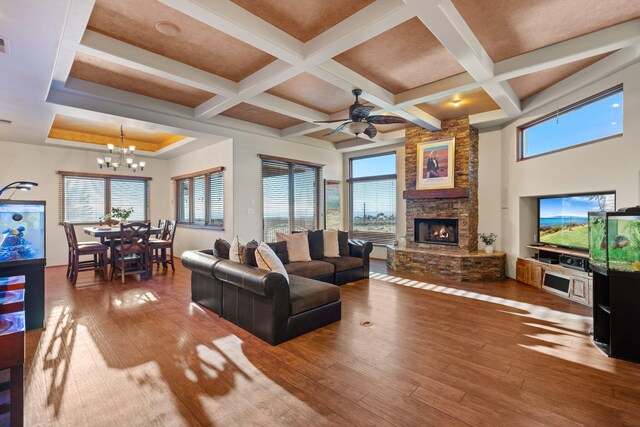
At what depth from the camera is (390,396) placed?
7.13 ft

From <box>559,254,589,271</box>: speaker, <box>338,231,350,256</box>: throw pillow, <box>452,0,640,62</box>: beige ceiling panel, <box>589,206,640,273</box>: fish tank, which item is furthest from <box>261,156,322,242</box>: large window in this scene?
<box>589,206,640,273</box>: fish tank

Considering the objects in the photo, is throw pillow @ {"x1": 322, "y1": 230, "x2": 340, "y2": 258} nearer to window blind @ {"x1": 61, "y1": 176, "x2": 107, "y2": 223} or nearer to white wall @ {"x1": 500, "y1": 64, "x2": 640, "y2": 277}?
white wall @ {"x1": 500, "y1": 64, "x2": 640, "y2": 277}

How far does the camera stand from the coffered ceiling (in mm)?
2803

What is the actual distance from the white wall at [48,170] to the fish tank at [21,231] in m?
4.80

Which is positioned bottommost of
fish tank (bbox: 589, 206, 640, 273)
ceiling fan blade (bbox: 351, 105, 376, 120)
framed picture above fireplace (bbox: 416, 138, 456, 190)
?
fish tank (bbox: 589, 206, 640, 273)

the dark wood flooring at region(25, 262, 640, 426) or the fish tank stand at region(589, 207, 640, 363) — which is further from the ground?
the fish tank stand at region(589, 207, 640, 363)

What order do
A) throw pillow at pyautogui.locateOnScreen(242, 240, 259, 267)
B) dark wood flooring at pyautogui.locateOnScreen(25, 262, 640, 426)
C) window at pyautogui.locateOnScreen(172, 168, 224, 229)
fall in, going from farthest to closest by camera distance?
1. window at pyautogui.locateOnScreen(172, 168, 224, 229)
2. throw pillow at pyautogui.locateOnScreen(242, 240, 259, 267)
3. dark wood flooring at pyautogui.locateOnScreen(25, 262, 640, 426)

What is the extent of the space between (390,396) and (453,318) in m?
1.90

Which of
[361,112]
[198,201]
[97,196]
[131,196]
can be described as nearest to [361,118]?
[361,112]

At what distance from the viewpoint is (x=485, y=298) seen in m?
4.54

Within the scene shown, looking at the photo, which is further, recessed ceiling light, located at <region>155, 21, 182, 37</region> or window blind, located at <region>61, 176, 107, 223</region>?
window blind, located at <region>61, 176, 107, 223</region>

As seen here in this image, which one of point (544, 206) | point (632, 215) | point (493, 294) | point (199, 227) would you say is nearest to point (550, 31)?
point (632, 215)

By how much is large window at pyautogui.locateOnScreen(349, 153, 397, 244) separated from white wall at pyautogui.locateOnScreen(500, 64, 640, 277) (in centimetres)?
220

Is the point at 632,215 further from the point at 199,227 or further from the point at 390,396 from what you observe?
the point at 199,227
